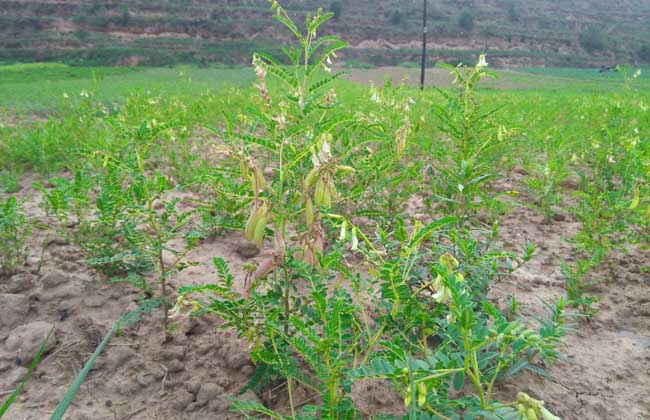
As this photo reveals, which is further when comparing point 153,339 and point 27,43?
point 27,43

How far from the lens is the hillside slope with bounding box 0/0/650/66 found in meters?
36.3

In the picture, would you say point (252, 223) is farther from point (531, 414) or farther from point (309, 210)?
point (531, 414)

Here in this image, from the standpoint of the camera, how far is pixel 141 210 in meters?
1.61

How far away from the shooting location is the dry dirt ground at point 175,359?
1403 millimetres

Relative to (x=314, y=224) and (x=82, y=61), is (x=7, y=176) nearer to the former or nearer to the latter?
(x=314, y=224)

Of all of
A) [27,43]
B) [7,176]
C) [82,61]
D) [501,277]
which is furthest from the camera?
[27,43]

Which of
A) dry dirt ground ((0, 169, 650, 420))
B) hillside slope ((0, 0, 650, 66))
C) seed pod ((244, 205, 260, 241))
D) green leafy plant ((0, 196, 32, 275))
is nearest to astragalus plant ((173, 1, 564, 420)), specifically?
seed pod ((244, 205, 260, 241))

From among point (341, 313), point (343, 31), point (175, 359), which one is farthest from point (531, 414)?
point (343, 31)

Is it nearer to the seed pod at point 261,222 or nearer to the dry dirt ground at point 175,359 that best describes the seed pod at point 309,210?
the seed pod at point 261,222

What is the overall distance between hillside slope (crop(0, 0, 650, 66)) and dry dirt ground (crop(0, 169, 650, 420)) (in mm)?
35974

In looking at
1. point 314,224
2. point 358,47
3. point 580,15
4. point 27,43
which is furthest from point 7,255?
point 580,15

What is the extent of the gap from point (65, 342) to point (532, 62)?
181 ft

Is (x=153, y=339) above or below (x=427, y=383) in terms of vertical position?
below

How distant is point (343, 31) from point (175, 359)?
52.7 metres
